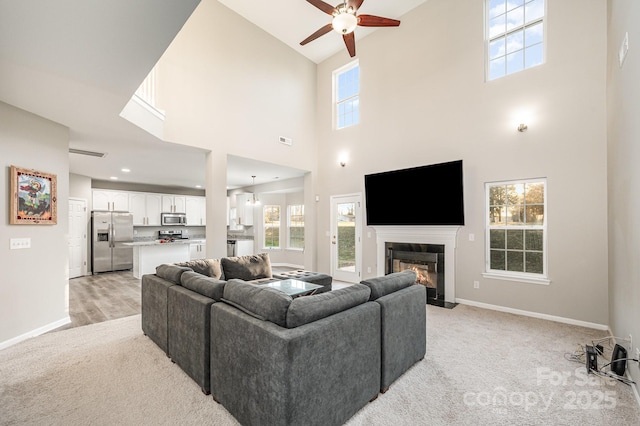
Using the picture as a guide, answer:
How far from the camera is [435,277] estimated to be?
15.9ft

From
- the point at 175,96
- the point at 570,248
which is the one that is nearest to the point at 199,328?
the point at 175,96

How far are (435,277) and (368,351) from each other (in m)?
3.30

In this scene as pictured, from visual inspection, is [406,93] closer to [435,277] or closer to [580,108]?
[580,108]

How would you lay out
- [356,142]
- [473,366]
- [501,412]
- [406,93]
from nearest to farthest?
[501,412] < [473,366] < [406,93] < [356,142]

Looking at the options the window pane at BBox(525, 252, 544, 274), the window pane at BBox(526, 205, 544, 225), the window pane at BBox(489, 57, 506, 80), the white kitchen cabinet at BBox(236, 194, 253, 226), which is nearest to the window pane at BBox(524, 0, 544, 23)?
the window pane at BBox(489, 57, 506, 80)

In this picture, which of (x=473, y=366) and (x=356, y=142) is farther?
Answer: (x=356, y=142)

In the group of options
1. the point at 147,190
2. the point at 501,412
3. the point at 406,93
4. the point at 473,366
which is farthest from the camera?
Result: the point at 147,190

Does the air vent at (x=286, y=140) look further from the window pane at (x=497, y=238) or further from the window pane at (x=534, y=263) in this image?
the window pane at (x=534, y=263)

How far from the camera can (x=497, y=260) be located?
4352mm

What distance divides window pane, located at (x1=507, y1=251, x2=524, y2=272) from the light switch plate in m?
6.40

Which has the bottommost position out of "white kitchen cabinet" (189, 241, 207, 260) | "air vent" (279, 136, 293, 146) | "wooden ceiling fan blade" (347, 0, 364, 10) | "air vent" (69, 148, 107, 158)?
"white kitchen cabinet" (189, 241, 207, 260)

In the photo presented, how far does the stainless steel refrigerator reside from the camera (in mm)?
7371

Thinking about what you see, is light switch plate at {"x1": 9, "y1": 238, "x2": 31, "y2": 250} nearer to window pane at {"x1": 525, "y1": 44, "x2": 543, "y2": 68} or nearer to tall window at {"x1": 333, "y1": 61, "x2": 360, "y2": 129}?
tall window at {"x1": 333, "y1": 61, "x2": 360, "y2": 129}

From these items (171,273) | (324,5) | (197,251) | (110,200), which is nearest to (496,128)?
(324,5)
